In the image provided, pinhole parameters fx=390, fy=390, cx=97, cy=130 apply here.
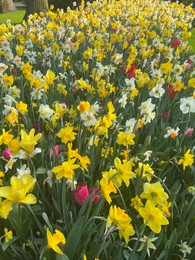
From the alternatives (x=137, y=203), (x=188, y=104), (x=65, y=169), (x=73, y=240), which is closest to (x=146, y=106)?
(x=188, y=104)

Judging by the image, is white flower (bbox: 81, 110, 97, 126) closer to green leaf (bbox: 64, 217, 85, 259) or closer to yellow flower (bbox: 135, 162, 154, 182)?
yellow flower (bbox: 135, 162, 154, 182)

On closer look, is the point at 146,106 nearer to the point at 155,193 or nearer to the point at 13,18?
the point at 155,193

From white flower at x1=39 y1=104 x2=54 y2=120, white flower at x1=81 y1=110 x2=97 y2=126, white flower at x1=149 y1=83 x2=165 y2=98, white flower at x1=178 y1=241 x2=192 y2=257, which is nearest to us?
white flower at x1=178 y1=241 x2=192 y2=257

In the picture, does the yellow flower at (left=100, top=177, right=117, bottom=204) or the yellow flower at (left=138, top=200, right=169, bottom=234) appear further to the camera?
the yellow flower at (left=100, top=177, right=117, bottom=204)

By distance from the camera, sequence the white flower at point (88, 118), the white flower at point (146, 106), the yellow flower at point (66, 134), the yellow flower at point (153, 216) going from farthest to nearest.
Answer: the white flower at point (146, 106), the white flower at point (88, 118), the yellow flower at point (66, 134), the yellow flower at point (153, 216)

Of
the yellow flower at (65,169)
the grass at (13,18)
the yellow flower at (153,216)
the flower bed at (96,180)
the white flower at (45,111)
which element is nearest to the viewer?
the yellow flower at (153,216)

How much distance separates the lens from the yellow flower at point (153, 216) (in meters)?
1.22

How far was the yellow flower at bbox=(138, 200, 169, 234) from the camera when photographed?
1224mm

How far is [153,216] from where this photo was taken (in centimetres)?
124

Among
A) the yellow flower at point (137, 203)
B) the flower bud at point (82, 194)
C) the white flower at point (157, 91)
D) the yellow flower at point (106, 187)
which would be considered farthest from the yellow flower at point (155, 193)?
the white flower at point (157, 91)

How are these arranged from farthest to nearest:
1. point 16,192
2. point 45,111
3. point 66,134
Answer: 1. point 45,111
2. point 66,134
3. point 16,192

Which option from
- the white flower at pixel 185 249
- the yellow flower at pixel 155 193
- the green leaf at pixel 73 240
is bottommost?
the white flower at pixel 185 249

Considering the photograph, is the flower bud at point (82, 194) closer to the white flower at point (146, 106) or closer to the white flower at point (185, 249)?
the white flower at point (185, 249)

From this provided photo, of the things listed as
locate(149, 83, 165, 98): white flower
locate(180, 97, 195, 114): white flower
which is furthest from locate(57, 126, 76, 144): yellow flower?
locate(149, 83, 165, 98): white flower
